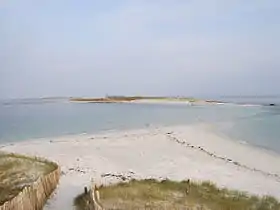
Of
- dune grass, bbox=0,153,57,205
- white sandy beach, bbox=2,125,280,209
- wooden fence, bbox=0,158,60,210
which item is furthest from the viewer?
white sandy beach, bbox=2,125,280,209

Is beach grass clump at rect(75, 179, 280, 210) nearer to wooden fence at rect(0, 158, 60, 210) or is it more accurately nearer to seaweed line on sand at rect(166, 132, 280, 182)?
wooden fence at rect(0, 158, 60, 210)

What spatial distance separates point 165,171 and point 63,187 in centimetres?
539

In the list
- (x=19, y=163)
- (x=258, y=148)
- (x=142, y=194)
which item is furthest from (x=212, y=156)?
(x=142, y=194)

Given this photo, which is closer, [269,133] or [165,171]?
[165,171]

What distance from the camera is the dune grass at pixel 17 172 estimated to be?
1315 centimetres

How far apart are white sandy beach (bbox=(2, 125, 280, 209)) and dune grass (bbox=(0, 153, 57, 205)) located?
0.94 metres

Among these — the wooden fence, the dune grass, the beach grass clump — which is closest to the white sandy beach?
the wooden fence

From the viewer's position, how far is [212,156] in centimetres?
2227

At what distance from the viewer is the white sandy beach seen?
15.1 meters

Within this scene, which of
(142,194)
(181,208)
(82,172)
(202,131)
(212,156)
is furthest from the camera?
(202,131)

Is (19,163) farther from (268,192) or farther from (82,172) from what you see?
(268,192)

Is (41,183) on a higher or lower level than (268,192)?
higher

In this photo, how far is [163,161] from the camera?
66.3 ft

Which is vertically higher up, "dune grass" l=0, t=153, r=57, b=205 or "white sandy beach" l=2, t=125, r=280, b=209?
"dune grass" l=0, t=153, r=57, b=205
